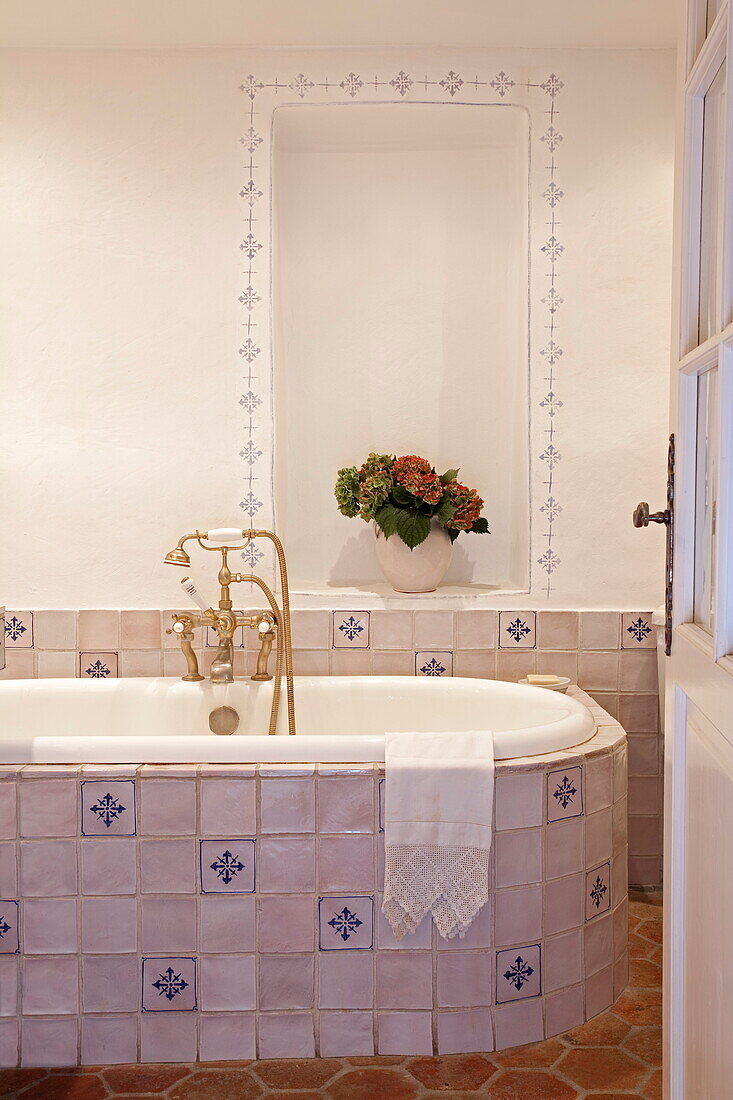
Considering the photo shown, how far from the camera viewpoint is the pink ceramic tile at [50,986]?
2082mm

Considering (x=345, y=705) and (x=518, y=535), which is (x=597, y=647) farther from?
(x=345, y=705)

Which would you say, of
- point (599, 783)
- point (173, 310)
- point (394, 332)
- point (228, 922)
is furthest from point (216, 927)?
point (394, 332)

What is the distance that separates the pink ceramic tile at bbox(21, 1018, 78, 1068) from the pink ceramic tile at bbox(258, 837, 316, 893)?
0.51 meters

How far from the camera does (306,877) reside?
2094 mm

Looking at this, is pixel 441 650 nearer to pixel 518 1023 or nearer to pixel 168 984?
pixel 518 1023

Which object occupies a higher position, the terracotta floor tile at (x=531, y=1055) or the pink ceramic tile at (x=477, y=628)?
the pink ceramic tile at (x=477, y=628)

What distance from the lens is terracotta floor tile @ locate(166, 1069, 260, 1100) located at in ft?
6.43

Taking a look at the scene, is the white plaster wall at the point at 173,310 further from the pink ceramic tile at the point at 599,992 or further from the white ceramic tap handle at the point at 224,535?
the pink ceramic tile at the point at 599,992

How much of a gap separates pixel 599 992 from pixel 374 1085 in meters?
0.58

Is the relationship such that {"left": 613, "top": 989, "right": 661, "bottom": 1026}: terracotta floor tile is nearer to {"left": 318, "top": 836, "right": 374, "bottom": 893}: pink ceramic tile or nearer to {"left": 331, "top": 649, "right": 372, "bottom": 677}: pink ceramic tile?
{"left": 318, "top": 836, "right": 374, "bottom": 893}: pink ceramic tile

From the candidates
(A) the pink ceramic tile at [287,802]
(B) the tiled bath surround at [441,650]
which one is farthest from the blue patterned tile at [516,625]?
(A) the pink ceramic tile at [287,802]

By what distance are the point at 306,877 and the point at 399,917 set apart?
213mm

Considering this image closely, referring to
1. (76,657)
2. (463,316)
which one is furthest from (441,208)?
(76,657)

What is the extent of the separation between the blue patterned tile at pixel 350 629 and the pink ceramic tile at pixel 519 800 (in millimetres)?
980
